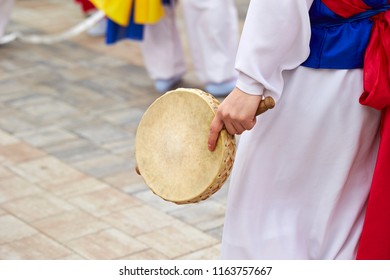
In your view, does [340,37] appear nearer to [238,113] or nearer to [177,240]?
[238,113]

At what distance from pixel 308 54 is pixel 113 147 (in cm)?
258

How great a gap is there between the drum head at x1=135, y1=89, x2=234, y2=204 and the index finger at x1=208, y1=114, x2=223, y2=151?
0.02m

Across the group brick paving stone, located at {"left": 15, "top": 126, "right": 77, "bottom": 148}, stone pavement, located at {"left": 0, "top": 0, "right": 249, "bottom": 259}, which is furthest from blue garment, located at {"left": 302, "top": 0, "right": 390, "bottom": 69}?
brick paving stone, located at {"left": 15, "top": 126, "right": 77, "bottom": 148}

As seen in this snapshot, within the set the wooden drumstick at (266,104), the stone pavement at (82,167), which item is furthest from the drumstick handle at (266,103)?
the stone pavement at (82,167)

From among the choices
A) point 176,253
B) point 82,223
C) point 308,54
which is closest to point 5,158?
point 82,223

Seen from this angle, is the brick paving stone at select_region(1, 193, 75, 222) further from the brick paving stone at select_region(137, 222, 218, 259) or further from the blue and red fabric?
the blue and red fabric

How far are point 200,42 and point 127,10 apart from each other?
1.73ft

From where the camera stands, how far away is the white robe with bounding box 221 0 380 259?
2551mm

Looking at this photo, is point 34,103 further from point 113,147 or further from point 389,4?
point 389,4

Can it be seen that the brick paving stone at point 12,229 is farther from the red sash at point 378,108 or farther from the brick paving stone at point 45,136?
the red sash at point 378,108

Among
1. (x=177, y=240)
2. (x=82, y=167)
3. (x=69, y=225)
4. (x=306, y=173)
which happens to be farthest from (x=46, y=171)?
(x=306, y=173)

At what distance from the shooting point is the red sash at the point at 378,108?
2.58 meters

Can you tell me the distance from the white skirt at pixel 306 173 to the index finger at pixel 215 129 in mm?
169

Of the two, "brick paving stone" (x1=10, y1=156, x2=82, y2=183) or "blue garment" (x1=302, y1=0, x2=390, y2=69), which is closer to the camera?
"blue garment" (x1=302, y1=0, x2=390, y2=69)
